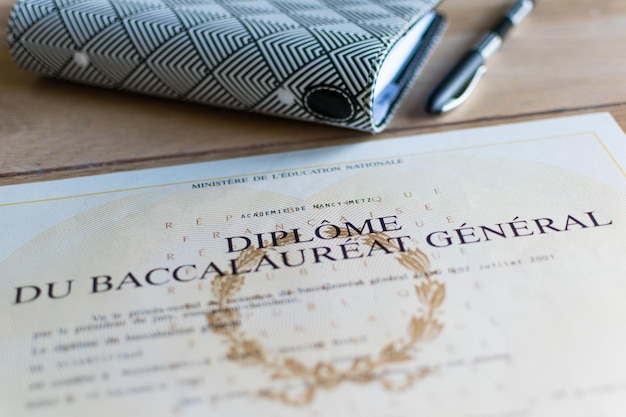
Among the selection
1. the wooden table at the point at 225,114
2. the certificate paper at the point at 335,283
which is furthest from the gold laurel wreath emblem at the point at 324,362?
the wooden table at the point at 225,114

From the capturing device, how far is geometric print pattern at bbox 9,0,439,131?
48 cm

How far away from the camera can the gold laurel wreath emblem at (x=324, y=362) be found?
35cm

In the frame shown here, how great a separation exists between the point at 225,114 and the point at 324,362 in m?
0.27

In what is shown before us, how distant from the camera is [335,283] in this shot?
0.41 metres

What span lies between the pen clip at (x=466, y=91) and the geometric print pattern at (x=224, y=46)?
Result: 0.08m

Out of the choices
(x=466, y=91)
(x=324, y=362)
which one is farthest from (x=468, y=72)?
(x=324, y=362)

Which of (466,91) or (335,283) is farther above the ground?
(466,91)

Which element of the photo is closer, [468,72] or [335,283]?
[335,283]

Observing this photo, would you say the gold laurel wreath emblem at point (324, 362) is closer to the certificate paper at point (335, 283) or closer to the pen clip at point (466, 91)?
the certificate paper at point (335, 283)

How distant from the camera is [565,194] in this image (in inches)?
18.2

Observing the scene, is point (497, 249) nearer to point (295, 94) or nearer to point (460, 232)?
point (460, 232)

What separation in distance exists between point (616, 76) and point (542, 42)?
83mm

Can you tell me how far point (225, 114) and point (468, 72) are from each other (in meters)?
0.23

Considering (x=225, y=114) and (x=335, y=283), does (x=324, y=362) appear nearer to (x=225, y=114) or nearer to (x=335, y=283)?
(x=335, y=283)
